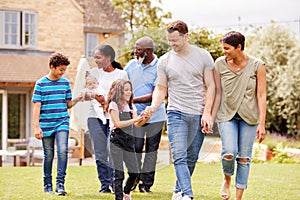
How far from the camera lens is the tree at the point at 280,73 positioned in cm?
2042

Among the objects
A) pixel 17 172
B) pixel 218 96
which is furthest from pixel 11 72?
pixel 218 96

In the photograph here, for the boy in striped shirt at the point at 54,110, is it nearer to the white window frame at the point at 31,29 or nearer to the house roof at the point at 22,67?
the house roof at the point at 22,67

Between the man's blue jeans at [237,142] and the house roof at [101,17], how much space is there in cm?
2011

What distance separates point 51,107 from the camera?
7.22 metres

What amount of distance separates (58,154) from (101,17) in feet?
66.6

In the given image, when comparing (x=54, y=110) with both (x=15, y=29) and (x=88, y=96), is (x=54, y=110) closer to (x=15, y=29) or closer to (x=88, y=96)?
(x=88, y=96)

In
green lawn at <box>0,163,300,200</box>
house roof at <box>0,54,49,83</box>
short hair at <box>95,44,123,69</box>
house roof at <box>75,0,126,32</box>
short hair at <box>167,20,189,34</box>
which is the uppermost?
house roof at <box>75,0,126,32</box>

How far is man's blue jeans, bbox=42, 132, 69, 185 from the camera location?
721 cm

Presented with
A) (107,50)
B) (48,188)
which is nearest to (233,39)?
(107,50)

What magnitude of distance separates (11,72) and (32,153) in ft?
19.5

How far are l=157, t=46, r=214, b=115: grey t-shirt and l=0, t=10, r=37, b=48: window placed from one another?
16476mm

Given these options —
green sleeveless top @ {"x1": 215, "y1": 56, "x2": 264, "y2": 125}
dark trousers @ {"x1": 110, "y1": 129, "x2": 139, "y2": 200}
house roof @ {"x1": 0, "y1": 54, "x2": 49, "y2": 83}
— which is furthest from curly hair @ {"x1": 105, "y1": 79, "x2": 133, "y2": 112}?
house roof @ {"x1": 0, "y1": 54, "x2": 49, "y2": 83}

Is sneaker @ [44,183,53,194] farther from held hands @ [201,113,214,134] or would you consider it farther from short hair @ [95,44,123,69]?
held hands @ [201,113,214,134]

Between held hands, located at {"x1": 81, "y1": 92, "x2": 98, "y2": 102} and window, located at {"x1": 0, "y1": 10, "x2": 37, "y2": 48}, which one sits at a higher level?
window, located at {"x1": 0, "y1": 10, "x2": 37, "y2": 48}
